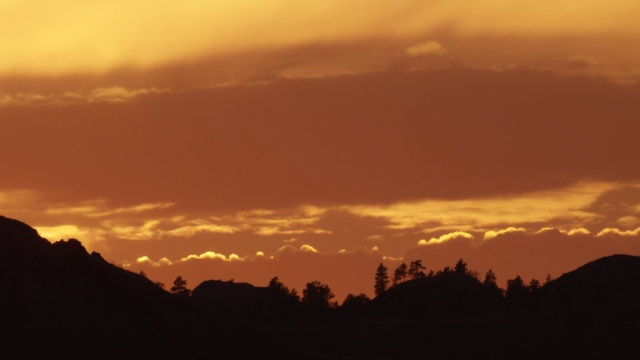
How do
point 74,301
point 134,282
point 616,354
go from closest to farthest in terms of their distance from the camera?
point 74,301
point 134,282
point 616,354

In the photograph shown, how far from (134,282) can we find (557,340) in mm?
76602

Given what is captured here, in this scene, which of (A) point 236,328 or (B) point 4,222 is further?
(A) point 236,328

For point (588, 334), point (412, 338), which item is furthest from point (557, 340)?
point (412, 338)

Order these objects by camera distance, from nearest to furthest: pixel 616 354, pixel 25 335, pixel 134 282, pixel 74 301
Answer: pixel 25 335
pixel 74 301
pixel 134 282
pixel 616 354

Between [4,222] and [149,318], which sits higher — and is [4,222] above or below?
above

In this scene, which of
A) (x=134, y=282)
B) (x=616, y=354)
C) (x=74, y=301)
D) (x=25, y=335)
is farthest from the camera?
(x=616, y=354)

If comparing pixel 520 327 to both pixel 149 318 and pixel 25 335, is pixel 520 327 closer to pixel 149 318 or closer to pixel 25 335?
pixel 149 318

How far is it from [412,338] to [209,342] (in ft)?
208

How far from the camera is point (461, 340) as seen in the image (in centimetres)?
17800

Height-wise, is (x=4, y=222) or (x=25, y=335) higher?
(x=4, y=222)

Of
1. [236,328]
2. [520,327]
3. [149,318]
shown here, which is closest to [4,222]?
[149,318]

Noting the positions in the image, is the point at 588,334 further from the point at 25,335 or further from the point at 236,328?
the point at 25,335

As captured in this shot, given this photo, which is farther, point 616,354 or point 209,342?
point 616,354

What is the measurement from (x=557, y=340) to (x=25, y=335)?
92.3 meters
